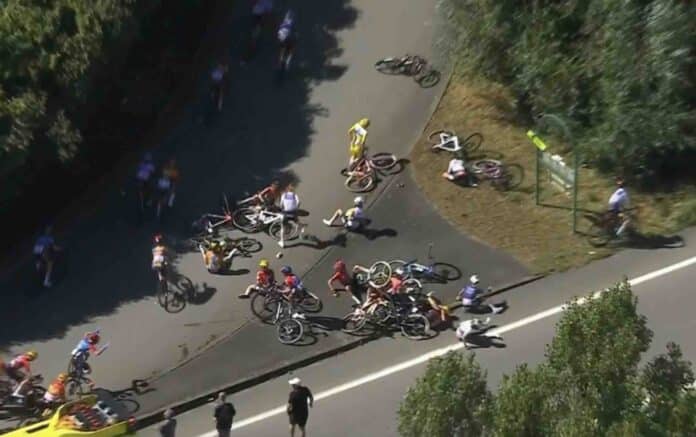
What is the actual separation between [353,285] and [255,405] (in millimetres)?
3893

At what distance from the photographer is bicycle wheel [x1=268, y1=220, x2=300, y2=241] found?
3000 centimetres

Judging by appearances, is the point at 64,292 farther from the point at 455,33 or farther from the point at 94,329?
the point at 455,33

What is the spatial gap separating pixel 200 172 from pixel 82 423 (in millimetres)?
11518

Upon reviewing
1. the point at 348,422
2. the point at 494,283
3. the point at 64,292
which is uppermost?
the point at 64,292

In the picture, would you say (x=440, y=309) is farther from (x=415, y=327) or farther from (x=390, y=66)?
(x=390, y=66)

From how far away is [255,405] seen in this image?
81.7 ft

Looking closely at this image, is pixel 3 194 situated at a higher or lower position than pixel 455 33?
lower

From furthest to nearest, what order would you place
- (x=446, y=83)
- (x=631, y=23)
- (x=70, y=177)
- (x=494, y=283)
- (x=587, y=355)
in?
(x=446, y=83)
(x=70, y=177)
(x=631, y=23)
(x=494, y=283)
(x=587, y=355)

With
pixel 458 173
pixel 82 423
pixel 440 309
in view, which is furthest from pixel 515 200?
pixel 82 423

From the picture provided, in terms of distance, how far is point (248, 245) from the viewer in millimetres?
29688

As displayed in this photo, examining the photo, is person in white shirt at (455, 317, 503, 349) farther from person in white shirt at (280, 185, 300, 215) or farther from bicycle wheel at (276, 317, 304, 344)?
person in white shirt at (280, 185, 300, 215)

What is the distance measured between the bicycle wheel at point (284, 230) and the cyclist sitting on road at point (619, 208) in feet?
22.9

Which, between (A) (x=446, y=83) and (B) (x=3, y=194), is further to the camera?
(A) (x=446, y=83)

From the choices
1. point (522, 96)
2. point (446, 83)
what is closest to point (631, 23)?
point (522, 96)
